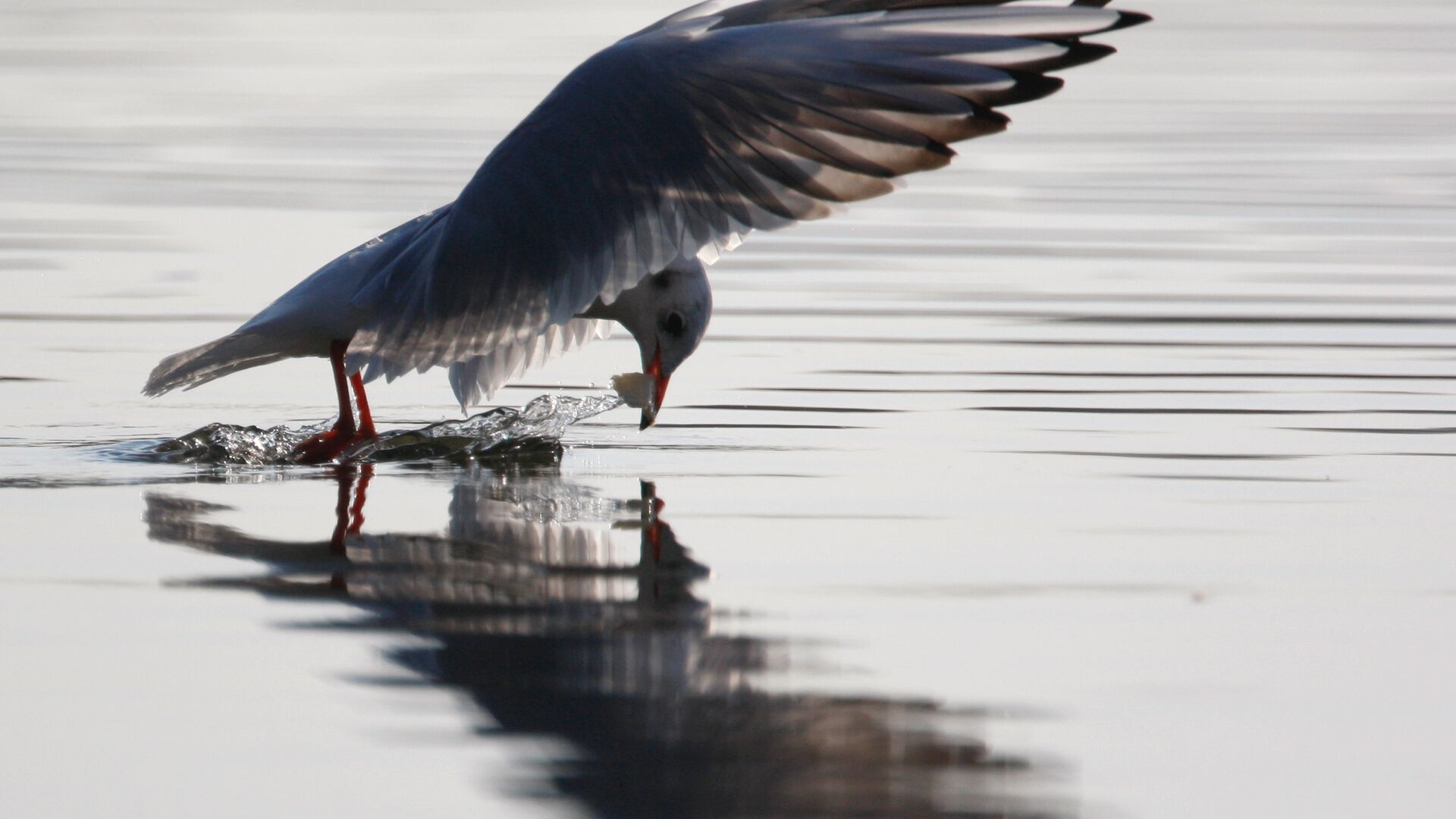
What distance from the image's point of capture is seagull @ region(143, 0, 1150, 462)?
231 inches

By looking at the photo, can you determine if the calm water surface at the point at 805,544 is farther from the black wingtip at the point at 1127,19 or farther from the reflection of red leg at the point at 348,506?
the black wingtip at the point at 1127,19

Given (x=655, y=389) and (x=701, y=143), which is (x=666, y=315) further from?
(x=701, y=143)

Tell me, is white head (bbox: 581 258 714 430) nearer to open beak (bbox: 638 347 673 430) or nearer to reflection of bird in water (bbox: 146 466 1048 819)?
open beak (bbox: 638 347 673 430)

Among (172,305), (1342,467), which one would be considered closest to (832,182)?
(1342,467)

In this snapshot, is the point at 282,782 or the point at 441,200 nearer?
the point at 282,782

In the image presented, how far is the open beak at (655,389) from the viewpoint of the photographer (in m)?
7.06

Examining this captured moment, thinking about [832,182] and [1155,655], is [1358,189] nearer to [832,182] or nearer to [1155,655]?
[832,182]

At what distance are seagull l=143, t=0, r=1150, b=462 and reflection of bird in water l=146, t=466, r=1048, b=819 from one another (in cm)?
77

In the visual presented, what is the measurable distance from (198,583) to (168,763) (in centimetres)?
127

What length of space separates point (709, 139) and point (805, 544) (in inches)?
50.6

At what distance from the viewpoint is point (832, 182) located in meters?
6.11

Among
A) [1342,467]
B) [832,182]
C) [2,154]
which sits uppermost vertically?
[2,154]

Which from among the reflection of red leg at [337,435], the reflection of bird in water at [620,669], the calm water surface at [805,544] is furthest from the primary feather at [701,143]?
the reflection of bird in water at [620,669]

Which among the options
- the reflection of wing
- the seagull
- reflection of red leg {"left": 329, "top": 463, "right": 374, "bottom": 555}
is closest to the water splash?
the seagull
